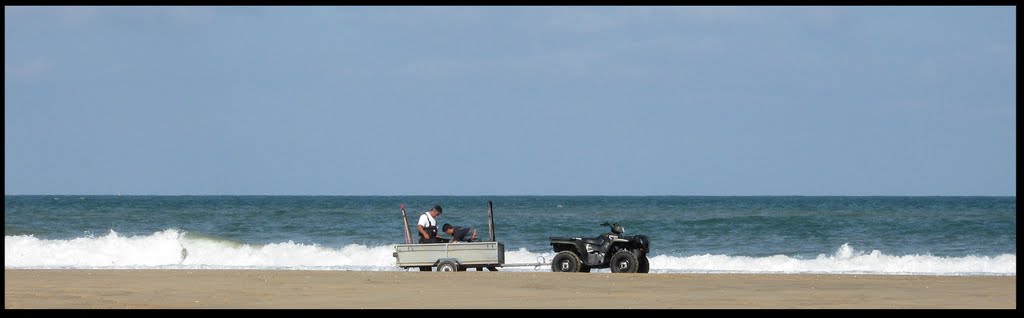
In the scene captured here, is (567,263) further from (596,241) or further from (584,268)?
(596,241)

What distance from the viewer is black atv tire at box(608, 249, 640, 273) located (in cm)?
1984

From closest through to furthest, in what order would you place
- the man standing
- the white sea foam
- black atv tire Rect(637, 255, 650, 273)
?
black atv tire Rect(637, 255, 650, 273) → the man standing → the white sea foam

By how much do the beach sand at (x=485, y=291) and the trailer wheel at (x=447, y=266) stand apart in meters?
0.58

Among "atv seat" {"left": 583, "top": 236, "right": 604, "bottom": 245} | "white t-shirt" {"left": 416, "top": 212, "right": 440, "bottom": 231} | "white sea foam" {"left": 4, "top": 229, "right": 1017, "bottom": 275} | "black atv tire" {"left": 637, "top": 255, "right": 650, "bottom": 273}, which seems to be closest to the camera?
"black atv tire" {"left": 637, "top": 255, "right": 650, "bottom": 273}

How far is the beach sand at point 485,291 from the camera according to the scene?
13.5 m

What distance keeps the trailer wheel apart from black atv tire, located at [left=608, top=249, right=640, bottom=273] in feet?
7.76

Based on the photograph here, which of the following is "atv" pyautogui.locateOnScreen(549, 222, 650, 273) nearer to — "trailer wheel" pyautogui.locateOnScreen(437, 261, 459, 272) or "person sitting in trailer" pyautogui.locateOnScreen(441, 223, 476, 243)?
"person sitting in trailer" pyautogui.locateOnScreen(441, 223, 476, 243)

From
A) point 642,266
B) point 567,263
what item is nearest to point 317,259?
point 567,263

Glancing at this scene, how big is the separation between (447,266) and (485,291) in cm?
486

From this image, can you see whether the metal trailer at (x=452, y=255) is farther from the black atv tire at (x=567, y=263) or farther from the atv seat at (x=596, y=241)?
the atv seat at (x=596, y=241)

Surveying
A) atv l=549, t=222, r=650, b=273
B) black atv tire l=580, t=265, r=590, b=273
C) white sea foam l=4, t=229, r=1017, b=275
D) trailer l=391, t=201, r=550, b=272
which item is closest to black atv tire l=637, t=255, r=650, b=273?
atv l=549, t=222, r=650, b=273

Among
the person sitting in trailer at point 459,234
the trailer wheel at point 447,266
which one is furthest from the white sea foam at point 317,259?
the trailer wheel at point 447,266
